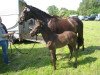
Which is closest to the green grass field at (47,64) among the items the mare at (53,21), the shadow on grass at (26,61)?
the shadow on grass at (26,61)

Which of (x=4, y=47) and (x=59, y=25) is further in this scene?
(x=59, y=25)

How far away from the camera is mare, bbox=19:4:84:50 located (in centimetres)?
1044

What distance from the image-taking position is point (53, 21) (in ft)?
35.8

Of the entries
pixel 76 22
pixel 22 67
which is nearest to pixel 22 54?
pixel 22 67

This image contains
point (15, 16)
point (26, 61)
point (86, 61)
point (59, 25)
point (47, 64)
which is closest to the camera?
point (86, 61)

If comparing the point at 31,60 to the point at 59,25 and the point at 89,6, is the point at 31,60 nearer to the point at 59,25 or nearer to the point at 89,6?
the point at 59,25

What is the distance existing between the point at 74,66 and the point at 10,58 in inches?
140

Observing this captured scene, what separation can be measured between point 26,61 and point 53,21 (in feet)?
6.98

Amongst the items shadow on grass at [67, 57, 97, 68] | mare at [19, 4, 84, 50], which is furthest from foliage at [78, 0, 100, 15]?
shadow on grass at [67, 57, 97, 68]

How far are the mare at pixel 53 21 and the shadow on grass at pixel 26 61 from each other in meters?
1.45

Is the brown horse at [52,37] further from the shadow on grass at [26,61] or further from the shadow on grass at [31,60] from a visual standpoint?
the shadow on grass at [26,61]

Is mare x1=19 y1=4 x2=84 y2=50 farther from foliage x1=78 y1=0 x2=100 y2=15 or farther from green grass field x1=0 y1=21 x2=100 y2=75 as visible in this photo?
foliage x1=78 y1=0 x2=100 y2=15

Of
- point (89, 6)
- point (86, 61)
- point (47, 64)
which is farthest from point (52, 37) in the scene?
point (89, 6)

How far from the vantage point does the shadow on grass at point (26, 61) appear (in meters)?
10.8
